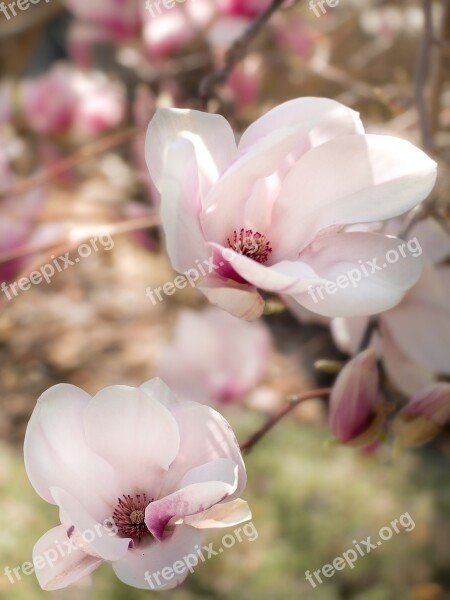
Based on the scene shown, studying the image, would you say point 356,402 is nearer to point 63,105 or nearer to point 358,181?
point 358,181

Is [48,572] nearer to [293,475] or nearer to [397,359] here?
[397,359]

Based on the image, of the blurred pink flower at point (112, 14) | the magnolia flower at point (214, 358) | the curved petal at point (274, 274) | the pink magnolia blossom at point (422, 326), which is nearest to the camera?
the curved petal at point (274, 274)

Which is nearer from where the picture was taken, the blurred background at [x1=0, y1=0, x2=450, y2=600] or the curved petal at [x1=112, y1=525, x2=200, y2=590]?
the curved petal at [x1=112, y1=525, x2=200, y2=590]

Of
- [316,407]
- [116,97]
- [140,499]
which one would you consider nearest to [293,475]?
[316,407]

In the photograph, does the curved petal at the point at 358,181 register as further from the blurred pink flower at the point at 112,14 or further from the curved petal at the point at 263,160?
the blurred pink flower at the point at 112,14

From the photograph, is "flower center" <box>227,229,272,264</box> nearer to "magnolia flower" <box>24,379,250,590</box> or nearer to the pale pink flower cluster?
"magnolia flower" <box>24,379,250,590</box>

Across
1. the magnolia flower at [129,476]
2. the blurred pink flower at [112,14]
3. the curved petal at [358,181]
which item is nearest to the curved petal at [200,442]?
the magnolia flower at [129,476]

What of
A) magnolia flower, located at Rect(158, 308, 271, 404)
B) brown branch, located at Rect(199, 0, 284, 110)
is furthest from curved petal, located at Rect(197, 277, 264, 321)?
magnolia flower, located at Rect(158, 308, 271, 404)
